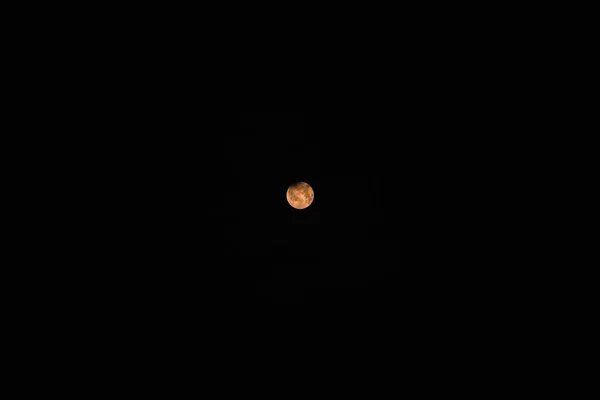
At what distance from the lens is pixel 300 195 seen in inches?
154

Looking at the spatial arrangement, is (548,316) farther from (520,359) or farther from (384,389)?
(384,389)

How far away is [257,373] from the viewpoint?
347 cm

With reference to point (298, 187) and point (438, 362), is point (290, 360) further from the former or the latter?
point (298, 187)

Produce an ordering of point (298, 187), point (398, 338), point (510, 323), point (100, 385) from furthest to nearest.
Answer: point (298, 187) → point (398, 338) → point (510, 323) → point (100, 385)

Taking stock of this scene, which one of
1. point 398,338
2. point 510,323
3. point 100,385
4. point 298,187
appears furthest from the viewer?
point 298,187

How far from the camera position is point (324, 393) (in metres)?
3.29

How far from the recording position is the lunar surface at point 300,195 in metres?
3.89

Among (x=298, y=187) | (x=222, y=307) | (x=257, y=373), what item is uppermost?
(x=298, y=187)

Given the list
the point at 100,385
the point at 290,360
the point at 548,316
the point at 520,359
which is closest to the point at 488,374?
the point at 520,359

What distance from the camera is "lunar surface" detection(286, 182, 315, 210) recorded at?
12.8 ft

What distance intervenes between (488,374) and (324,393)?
1.47 m

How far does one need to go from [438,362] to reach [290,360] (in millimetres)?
1407

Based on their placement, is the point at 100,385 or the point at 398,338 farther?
the point at 398,338

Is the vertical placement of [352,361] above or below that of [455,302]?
below
